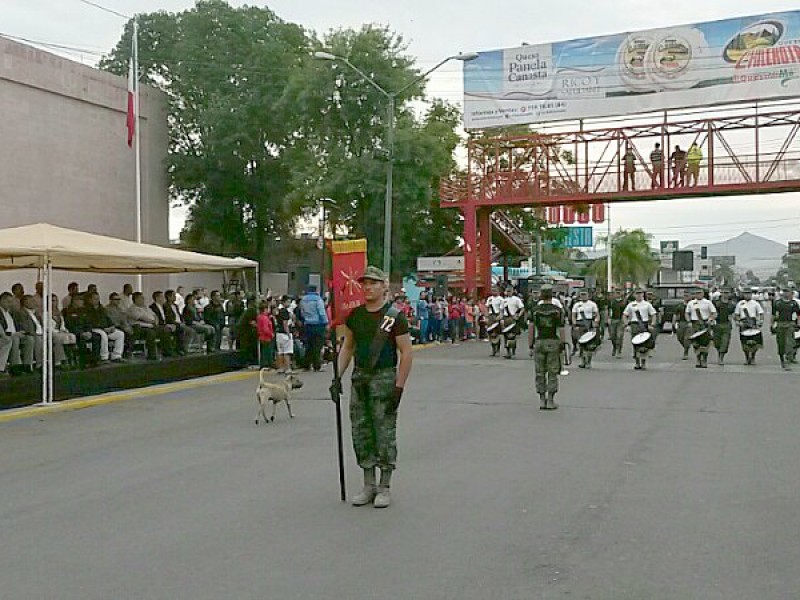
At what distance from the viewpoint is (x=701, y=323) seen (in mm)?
23438

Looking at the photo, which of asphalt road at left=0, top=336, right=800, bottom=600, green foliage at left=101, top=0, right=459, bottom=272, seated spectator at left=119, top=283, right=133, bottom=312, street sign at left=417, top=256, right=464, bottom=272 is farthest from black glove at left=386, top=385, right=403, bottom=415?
green foliage at left=101, top=0, right=459, bottom=272

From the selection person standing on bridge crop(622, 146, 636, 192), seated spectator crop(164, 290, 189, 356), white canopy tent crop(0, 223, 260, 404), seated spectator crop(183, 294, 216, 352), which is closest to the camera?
white canopy tent crop(0, 223, 260, 404)

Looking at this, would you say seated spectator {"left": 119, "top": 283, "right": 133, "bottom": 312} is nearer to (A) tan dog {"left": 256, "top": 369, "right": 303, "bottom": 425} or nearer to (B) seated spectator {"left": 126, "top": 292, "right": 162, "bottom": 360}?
(B) seated spectator {"left": 126, "top": 292, "right": 162, "bottom": 360}

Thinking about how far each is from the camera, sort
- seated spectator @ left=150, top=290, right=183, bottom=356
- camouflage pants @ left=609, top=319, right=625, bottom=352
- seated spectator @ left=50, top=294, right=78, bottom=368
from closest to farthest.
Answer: seated spectator @ left=50, top=294, right=78, bottom=368, seated spectator @ left=150, top=290, right=183, bottom=356, camouflage pants @ left=609, top=319, right=625, bottom=352

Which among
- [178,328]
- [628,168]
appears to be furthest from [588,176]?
[178,328]

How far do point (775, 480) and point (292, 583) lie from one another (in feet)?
17.0

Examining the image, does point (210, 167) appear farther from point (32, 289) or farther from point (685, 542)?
point (685, 542)

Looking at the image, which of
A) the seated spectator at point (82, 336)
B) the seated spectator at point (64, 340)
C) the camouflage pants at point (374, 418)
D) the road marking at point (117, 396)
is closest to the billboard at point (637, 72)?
the road marking at point (117, 396)

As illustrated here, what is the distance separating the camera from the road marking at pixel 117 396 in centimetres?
1465

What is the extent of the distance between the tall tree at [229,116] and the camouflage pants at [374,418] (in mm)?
38103

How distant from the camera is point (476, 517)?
7.68 m

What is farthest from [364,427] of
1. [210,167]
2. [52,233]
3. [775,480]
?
[210,167]

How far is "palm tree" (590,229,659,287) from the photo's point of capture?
96.9m

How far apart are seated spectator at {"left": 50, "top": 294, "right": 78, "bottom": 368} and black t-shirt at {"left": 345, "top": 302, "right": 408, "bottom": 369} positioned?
1044 centimetres
